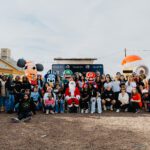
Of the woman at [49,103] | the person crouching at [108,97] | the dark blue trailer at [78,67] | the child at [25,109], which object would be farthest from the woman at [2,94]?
the dark blue trailer at [78,67]

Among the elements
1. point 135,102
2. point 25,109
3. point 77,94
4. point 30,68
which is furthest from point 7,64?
point 25,109

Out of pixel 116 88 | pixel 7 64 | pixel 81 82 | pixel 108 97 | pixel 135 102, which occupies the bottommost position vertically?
pixel 135 102

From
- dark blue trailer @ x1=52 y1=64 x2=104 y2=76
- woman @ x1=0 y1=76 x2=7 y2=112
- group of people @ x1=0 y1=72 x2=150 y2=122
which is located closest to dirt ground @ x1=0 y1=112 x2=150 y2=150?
group of people @ x1=0 y1=72 x2=150 y2=122

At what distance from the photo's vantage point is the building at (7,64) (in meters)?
41.1

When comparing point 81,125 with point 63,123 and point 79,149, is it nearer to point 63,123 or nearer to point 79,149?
point 63,123

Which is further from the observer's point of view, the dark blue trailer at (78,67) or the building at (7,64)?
the building at (7,64)

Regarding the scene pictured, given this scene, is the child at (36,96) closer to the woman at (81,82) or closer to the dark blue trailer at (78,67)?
the woman at (81,82)

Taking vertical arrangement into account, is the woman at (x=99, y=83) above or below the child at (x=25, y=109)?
above

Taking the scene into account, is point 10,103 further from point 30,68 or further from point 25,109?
point 30,68

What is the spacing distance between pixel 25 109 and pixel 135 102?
480 centimetres

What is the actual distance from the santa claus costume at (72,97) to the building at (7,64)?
1201 inches

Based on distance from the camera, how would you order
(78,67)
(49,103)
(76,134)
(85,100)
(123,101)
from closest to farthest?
1. (76,134)
2. (49,103)
3. (85,100)
4. (123,101)
5. (78,67)

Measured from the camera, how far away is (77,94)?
11180 millimetres

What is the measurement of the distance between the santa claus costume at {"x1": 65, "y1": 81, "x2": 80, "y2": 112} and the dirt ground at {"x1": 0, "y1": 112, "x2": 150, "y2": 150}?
2014 mm
